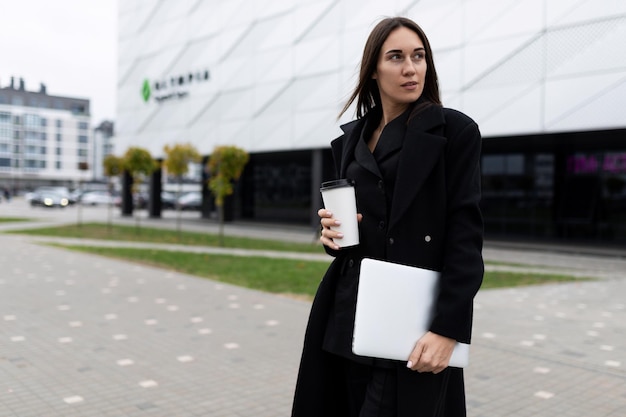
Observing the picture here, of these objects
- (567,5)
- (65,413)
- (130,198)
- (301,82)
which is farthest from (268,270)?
(130,198)

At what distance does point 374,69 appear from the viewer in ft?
6.88

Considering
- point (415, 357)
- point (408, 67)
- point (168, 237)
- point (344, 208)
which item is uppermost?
point (408, 67)

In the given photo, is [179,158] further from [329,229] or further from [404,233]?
[404,233]

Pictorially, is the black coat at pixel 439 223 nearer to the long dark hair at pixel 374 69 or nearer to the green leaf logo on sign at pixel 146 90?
the long dark hair at pixel 374 69

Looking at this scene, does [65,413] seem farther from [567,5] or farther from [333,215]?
[567,5]

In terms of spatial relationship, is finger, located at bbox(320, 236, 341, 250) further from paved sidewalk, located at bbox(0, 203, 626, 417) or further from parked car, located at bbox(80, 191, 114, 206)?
parked car, located at bbox(80, 191, 114, 206)

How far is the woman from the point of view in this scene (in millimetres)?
1833

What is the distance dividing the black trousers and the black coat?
4cm

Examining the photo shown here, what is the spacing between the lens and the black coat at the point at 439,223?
1.81 meters

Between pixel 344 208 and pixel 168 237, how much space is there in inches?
743

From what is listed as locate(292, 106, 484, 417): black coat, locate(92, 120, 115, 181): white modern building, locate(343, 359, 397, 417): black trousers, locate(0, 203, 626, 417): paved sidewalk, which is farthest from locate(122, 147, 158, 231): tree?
locate(92, 120, 115, 181): white modern building

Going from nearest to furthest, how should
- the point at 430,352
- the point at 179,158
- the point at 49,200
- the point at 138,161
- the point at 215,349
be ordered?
the point at 430,352
the point at 215,349
the point at 179,158
the point at 138,161
the point at 49,200

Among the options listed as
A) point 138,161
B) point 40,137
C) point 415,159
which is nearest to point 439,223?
point 415,159

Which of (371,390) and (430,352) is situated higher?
(430,352)
